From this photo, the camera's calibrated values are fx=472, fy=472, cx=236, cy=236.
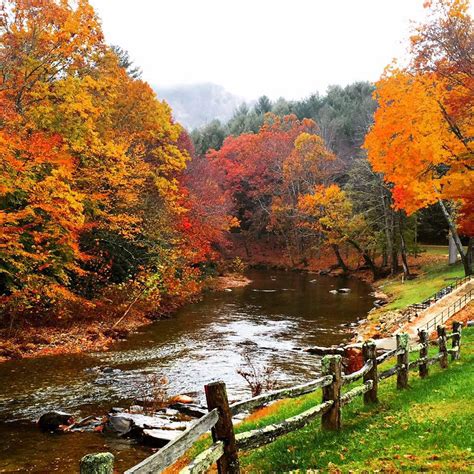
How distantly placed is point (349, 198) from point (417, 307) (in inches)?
976

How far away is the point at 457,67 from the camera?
17.3m

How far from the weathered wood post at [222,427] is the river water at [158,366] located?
235 inches

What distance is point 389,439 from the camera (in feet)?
24.9

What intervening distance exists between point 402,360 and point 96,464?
368 inches

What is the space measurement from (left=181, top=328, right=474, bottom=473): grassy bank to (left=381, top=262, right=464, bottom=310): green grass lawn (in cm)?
2070

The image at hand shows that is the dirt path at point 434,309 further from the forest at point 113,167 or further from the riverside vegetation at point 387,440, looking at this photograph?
the riverside vegetation at point 387,440

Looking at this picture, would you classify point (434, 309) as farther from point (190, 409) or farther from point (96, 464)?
point (96, 464)

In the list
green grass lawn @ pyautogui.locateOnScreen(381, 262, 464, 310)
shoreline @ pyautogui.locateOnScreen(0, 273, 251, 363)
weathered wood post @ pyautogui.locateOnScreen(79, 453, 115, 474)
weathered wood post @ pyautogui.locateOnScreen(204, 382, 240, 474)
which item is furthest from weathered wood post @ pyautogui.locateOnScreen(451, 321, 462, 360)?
green grass lawn @ pyautogui.locateOnScreen(381, 262, 464, 310)

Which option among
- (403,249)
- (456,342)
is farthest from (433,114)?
(403,249)

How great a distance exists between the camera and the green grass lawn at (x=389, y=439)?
261 inches

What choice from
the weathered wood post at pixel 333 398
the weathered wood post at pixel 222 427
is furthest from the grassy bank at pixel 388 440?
the weathered wood post at pixel 222 427

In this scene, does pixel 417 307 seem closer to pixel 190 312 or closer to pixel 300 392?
pixel 190 312

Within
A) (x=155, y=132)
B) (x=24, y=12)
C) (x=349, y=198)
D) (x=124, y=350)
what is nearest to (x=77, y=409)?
(x=124, y=350)

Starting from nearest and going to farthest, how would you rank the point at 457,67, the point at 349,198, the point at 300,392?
the point at 300,392
the point at 457,67
the point at 349,198
